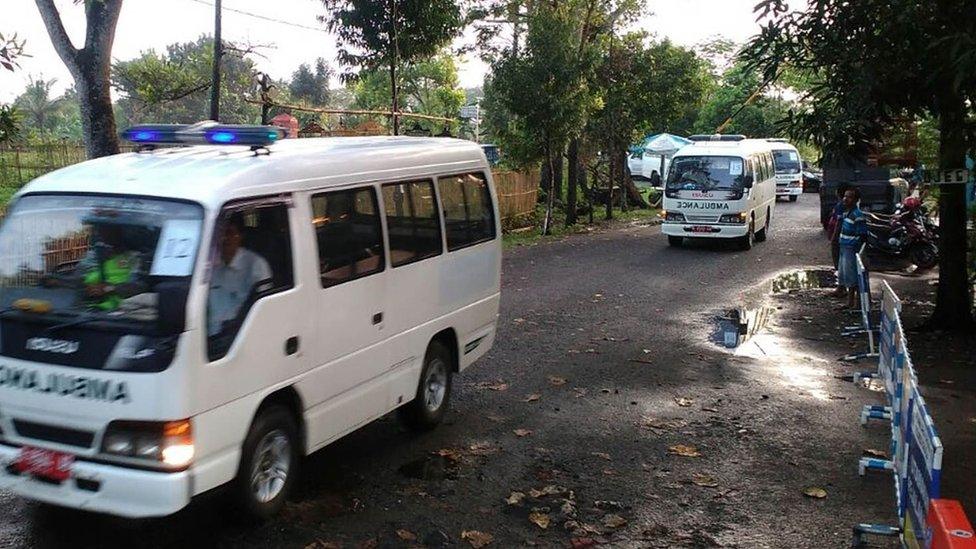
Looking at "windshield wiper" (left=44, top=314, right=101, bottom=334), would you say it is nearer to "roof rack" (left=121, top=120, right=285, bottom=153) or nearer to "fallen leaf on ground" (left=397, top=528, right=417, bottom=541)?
"roof rack" (left=121, top=120, right=285, bottom=153)

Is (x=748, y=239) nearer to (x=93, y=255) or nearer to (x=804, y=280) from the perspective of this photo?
(x=804, y=280)

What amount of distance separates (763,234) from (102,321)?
19.4 metres

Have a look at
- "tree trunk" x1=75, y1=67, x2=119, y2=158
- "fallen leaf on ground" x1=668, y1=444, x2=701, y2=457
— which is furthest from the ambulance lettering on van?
"tree trunk" x1=75, y1=67, x2=119, y2=158

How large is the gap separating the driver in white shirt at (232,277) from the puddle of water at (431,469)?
1.90m

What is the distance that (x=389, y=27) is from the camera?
647 inches

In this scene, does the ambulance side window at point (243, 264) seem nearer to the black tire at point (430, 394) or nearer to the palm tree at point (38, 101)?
the black tire at point (430, 394)

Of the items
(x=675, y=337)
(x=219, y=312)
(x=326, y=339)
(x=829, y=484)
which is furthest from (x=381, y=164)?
(x=675, y=337)

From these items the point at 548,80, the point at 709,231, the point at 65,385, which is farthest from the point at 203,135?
the point at 548,80

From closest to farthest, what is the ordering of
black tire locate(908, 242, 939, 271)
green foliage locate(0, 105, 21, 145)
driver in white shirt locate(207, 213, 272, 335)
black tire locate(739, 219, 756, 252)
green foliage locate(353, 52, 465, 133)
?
driver in white shirt locate(207, 213, 272, 335)
green foliage locate(0, 105, 21, 145)
black tire locate(908, 242, 939, 271)
black tire locate(739, 219, 756, 252)
green foliage locate(353, 52, 465, 133)

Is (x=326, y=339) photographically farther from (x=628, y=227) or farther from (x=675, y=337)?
(x=628, y=227)

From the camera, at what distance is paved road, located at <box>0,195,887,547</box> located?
5.16 metres

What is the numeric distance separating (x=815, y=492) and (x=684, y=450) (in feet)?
3.56

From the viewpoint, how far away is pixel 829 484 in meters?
6.05

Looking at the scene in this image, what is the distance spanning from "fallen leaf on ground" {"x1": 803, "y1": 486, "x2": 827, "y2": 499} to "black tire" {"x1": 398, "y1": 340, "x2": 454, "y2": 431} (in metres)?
2.88
